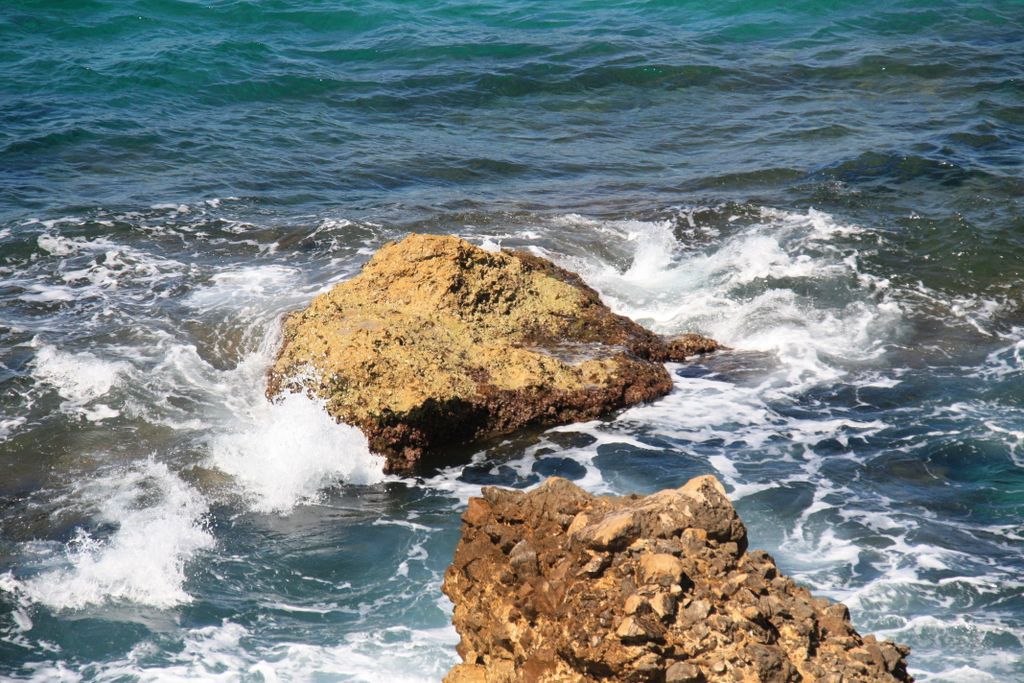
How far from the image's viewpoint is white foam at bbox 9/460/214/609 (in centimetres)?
578

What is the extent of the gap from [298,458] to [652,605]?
4.08 meters

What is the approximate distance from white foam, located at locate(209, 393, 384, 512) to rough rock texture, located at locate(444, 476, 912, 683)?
9.90 feet

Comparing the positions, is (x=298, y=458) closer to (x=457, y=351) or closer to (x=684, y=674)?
(x=457, y=351)

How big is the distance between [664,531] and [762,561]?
0.38 metres

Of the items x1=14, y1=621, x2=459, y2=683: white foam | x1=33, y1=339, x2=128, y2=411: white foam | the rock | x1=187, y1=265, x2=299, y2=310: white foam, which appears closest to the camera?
the rock

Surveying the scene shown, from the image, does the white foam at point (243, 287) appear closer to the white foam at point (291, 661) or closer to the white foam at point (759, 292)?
the white foam at point (759, 292)

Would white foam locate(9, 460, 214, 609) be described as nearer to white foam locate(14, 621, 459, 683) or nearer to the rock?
white foam locate(14, 621, 459, 683)

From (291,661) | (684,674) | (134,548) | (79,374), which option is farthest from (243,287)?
(684,674)

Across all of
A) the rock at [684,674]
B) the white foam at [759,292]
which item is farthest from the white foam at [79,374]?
the rock at [684,674]

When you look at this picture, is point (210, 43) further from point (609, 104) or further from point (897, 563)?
point (897, 563)

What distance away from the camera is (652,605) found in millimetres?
3449

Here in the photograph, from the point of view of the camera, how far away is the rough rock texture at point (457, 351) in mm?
7211

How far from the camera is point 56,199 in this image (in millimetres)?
12469

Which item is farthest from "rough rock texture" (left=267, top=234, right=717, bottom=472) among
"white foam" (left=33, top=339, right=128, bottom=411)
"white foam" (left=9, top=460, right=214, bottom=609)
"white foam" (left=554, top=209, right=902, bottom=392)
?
"white foam" (left=33, top=339, right=128, bottom=411)
